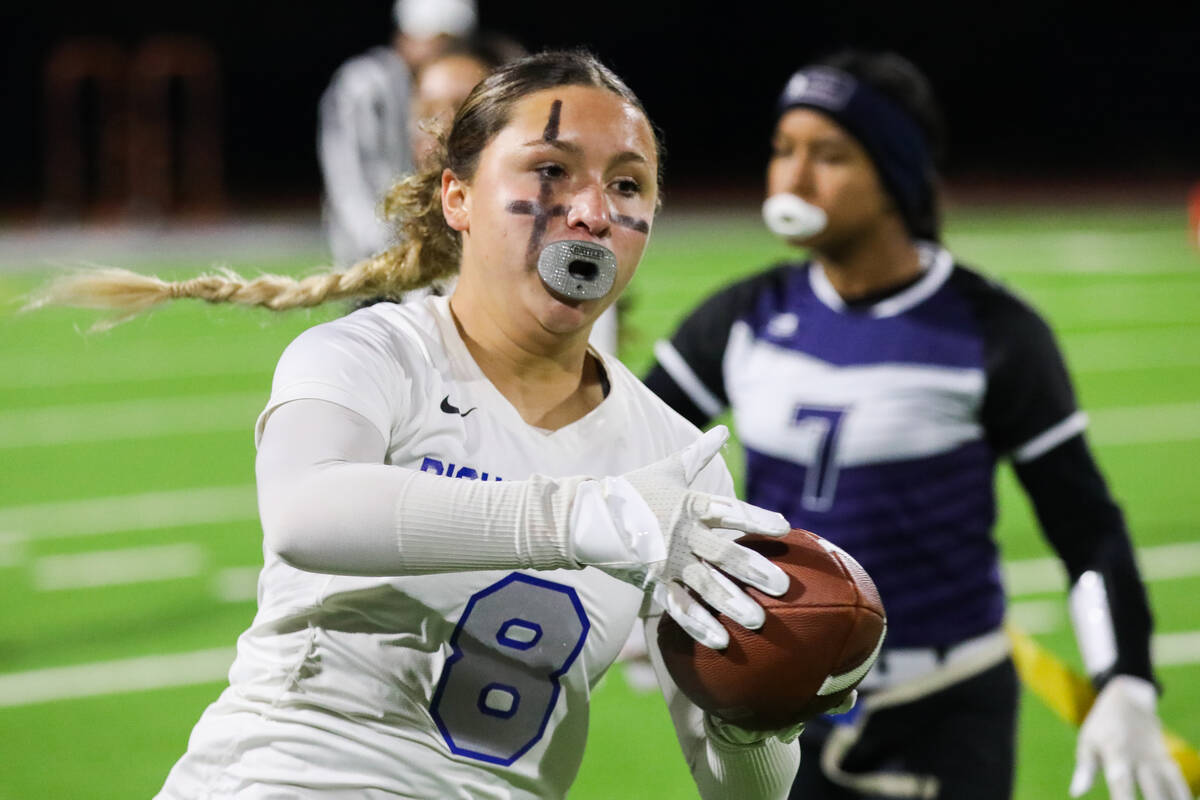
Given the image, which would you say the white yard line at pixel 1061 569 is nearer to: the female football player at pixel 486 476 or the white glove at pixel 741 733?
the white glove at pixel 741 733

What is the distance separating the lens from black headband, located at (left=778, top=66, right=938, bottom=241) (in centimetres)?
347

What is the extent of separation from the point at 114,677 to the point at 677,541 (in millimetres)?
4233

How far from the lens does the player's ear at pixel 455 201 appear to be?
2197 mm

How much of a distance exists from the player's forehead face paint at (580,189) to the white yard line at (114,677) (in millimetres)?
3776

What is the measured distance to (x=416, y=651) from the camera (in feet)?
6.77

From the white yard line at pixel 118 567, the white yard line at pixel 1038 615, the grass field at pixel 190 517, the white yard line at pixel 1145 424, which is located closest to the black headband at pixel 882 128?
the grass field at pixel 190 517

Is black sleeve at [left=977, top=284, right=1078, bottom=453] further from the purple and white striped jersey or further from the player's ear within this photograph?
the player's ear

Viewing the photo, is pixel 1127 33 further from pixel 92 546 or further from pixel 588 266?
pixel 588 266

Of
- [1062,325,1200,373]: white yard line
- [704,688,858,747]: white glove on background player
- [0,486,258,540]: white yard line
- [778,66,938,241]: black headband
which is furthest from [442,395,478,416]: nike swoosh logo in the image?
[1062,325,1200,373]: white yard line

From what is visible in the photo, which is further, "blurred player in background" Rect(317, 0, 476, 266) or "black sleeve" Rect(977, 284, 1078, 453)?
"blurred player in background" Rect(317, 0, 476, 266)

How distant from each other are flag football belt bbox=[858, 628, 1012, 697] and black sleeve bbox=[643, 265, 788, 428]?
28.7 inches

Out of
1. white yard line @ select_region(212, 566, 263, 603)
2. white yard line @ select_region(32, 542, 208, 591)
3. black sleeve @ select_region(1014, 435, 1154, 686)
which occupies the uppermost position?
→ black sleeve @ select_region(1014, 435, 1154, 686)

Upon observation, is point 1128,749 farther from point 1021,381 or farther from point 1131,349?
point 1131,349

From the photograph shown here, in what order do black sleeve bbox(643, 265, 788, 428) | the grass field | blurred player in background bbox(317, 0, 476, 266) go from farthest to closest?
1. blurred player in background bbox(317, 0, 476, 266)
2. the grass field
3. black sleeve bbox(643, 265, 788, 428)
